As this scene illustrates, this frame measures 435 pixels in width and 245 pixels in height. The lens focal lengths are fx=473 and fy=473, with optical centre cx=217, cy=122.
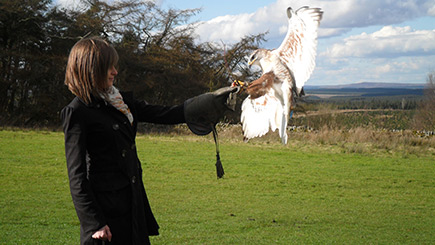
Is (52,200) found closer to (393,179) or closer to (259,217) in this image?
(259,217)

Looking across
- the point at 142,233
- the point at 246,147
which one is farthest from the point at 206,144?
the point at 142,233

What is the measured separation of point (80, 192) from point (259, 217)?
565 cm

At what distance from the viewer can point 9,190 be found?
28.5 feet

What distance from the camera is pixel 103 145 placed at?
2412 millimetres

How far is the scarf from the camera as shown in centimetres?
242

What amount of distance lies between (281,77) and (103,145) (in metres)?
0.97

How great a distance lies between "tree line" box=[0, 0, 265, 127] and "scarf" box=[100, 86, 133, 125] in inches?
586

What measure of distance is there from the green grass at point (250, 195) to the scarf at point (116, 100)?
3.82 m

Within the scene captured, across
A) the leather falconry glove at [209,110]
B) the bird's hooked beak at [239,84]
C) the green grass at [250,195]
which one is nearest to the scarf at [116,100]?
the leather falconry glove at [209,110]

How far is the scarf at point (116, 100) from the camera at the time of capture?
2.42 meters

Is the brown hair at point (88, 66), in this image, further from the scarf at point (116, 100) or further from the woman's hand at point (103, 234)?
the woman's hand at point (103, 234)

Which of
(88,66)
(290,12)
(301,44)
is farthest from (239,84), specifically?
(88,66)

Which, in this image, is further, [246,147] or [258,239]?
[246,147]

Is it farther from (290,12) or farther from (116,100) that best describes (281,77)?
(116,100)
